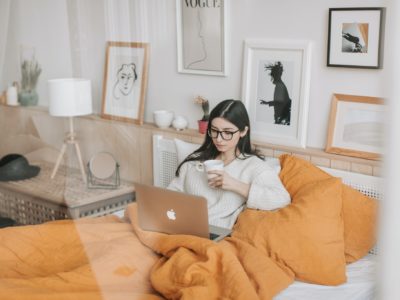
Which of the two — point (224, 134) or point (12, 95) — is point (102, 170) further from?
point (224, 134)

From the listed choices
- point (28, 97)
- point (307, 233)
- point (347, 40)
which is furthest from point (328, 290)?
point (28, 97)

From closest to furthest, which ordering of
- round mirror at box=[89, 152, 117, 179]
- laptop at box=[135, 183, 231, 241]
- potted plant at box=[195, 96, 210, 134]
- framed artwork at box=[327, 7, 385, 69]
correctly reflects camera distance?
1. round mirror at box=[89, 152, 117, 179]
2. laptop at box=[135, 183, 231, 241]
3. framed artwork at box=[327, 7, 385, 69]
4. potted plant at box=[195, 96, 210, 134]

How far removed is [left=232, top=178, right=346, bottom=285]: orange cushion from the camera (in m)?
1.18

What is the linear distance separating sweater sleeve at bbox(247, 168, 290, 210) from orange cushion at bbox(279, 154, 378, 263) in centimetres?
4

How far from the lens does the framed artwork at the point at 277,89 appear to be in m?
1.36

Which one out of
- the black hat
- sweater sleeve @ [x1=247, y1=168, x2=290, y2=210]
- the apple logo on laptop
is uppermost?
the black hat

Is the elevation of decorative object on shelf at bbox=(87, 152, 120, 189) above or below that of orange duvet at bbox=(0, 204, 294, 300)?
above

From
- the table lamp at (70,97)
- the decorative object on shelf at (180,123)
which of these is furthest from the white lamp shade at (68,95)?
the decorative object on shelf at (180,123)

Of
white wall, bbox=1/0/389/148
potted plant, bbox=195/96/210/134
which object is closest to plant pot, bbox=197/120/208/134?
potted plant, bbox=195/96/210/134

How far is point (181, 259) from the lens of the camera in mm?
979

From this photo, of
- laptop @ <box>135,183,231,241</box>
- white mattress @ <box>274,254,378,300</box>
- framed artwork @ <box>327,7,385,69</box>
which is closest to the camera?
laptop @ <box>135,183,231,241</box>

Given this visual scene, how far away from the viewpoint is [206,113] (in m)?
1.47

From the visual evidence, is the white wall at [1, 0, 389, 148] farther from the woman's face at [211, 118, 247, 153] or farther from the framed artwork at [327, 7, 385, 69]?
the woman's face at [211, 118, 247, 153]

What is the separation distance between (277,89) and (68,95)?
88 cm
